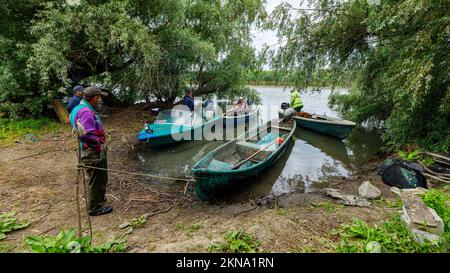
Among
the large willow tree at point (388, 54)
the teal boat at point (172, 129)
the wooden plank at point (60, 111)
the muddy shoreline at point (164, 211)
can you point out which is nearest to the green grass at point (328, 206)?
the muddy shoreline at point (164, 211)

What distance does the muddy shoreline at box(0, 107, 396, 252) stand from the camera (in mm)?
3211

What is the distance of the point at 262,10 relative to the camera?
13.1 meters

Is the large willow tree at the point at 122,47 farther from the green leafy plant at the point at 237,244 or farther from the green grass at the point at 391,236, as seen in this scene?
the green grass at the point at 391,236

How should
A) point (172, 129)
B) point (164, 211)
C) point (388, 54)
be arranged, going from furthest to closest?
point (172, 129), point (388, 54), point (164, 211)

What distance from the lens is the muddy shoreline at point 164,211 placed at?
3211mm

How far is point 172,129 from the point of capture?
323 inches

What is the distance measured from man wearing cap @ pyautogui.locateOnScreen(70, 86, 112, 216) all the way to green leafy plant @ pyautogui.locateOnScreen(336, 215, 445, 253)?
12.7 ft

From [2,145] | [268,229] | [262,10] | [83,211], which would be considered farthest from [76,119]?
[262,10]

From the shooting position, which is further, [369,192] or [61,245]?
[369,192]

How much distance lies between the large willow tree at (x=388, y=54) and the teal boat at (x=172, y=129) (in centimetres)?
412

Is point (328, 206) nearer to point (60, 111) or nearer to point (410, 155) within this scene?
point (410, 155)

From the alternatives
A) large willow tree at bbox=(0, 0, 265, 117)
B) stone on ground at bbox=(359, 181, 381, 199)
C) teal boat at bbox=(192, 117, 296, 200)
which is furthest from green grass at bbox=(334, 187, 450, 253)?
large willow tree at bbox=(0, 0, 265, 117)

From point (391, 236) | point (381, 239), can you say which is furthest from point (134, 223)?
point (391, 236)

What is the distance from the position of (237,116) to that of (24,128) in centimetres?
886
